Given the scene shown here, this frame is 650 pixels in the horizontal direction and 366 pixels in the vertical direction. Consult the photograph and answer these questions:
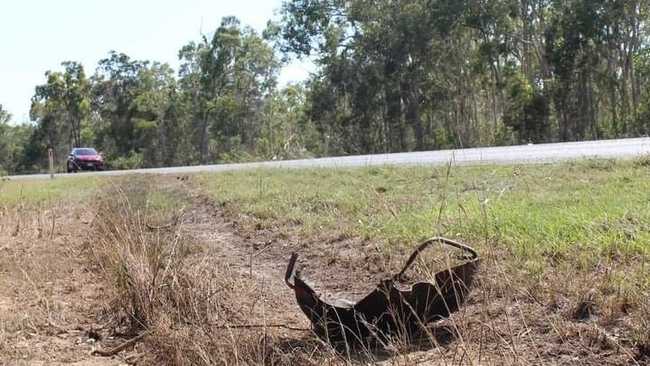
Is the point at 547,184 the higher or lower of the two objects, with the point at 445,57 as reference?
lower

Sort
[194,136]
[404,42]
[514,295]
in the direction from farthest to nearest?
[194,136]
[404,42]
[514,295]

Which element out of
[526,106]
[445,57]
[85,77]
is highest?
[85,77]

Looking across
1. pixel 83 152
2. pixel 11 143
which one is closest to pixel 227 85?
pixel 83 152

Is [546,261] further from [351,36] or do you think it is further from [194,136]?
[194,136]

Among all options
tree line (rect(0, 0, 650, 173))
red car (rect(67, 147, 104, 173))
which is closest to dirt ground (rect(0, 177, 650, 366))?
tree line (rect(0, 0, 650, 173))

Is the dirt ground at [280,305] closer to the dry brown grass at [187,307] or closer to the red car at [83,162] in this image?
the dry brown grass at [187,307]

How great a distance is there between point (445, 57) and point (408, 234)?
30.1 m

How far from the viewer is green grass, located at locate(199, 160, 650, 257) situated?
14.9 feet

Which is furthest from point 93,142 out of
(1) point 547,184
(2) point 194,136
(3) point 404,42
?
(1) point 547,184

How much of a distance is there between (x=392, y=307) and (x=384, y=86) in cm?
3117

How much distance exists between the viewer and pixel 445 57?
1340 inches

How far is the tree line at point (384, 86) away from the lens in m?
28.9

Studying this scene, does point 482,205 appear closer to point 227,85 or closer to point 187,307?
point 187,307

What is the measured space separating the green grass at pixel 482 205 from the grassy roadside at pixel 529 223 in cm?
1
